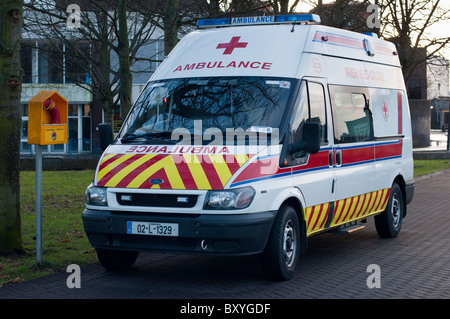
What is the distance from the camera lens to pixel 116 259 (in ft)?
27.5

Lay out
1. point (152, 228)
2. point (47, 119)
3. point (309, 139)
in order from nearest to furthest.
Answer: point (152, 228) < point (309, 139) < point (47, 119)

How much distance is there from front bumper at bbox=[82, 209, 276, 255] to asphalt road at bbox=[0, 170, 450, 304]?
41 centimetres

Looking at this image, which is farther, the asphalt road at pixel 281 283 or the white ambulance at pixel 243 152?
the white ambulance at pixel 243 152

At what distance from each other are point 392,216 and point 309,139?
371 cm

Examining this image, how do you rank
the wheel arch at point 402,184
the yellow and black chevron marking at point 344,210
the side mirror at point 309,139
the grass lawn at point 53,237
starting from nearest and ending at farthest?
the side mirror at point 309,139 → the grass lawn at point 53,237 → the yellow and black chevron marking at point 344,210 → the wheel arch at point 402,184

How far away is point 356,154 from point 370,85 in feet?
4.25

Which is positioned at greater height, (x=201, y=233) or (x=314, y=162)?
(x=314, y=162)

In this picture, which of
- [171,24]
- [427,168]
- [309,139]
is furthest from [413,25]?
[309,139]

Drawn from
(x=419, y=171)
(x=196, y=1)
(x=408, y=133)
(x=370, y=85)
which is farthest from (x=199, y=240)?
(x=419, y=171)

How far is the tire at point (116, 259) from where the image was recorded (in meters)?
8.31

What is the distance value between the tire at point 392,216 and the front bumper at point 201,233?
13.2 ft

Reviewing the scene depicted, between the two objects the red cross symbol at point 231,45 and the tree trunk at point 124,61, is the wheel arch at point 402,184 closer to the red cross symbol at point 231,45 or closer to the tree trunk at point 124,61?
the red cross symbol at point 231,45

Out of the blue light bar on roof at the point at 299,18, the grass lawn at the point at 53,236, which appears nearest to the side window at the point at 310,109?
the blue light bar on roof at the point at 299,18

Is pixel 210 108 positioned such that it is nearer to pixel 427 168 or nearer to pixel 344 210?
pixel 344 210
